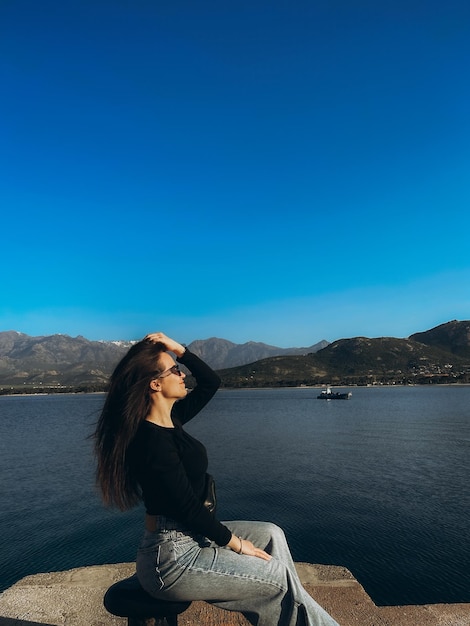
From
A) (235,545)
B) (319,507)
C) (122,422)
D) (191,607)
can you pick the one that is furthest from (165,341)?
(319,507)

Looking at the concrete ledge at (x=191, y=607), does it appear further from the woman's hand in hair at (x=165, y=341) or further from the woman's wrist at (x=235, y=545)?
Answer: the woman's hand in hair at (x=165, y=341)

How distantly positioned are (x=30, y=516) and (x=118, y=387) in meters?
21.8

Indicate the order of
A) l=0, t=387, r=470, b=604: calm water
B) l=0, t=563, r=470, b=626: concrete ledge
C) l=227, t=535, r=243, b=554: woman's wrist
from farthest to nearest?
l=0, t=387, r=470, b=604: calm water, l=0, t=563, r=470, b=626: concrete ledge, l=227, t=535, r=243, b=554: woman's wrist

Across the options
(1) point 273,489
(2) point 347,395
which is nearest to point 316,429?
(1) point 273,489

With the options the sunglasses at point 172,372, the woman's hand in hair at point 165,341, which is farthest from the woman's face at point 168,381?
the woman's hand in hair at point 165,341

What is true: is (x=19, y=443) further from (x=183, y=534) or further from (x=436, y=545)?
(x=183, y=534)

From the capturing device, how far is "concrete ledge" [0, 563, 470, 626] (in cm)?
541

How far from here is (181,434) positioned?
350cm

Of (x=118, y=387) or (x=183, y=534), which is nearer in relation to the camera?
(x=183, y=534)

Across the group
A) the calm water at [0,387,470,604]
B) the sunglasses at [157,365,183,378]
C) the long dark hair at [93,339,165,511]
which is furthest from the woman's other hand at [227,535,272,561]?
the calm water at [0,387,470,604]

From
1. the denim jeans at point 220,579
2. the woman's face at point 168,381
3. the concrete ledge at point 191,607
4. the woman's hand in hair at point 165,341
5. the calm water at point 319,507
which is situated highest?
the woman's hand in hair at point 165,341

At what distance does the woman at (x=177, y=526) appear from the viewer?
309cm

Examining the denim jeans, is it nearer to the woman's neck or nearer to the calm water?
the woman's neck

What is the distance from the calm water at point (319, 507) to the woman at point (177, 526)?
1110 cm
